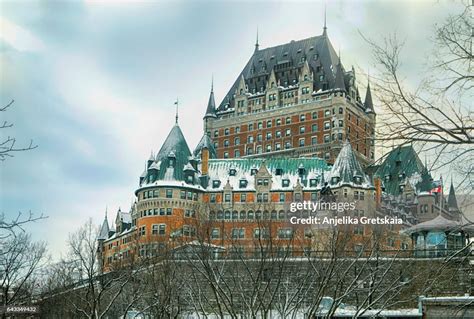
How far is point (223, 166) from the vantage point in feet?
352

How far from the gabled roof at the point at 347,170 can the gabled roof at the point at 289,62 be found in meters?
21.0

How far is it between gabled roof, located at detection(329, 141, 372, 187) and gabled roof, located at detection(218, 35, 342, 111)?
2099 cm

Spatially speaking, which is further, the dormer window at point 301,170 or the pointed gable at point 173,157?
the dormer window at point 301,170

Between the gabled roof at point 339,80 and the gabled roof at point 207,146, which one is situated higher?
the gabled roof at point 339,80

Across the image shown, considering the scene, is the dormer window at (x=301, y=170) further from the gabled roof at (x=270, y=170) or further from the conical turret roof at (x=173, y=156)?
the conical turret roof at (x=173, y=156)

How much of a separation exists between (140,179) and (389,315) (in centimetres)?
7187

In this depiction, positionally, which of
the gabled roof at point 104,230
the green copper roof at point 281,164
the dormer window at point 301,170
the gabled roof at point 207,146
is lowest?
the gabled roof at point 104,230

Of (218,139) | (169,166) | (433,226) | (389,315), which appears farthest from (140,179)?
(389,315)

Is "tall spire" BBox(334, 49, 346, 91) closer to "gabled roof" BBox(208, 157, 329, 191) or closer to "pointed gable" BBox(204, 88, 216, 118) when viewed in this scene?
"gabled roof" BBox(208, 157, 329, 191)

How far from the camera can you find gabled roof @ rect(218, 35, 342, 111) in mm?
124062

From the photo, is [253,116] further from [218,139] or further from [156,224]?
[156,224]

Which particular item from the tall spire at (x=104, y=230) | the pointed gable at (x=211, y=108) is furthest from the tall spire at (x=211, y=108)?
the tall spire at (x=104, y=230)

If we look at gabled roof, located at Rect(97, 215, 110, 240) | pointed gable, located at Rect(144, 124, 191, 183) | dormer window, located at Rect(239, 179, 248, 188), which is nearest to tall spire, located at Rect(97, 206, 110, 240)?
gabled roof, located at Rect(97, 215, 110, 240)

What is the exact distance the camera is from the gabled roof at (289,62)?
12406 centimetres
